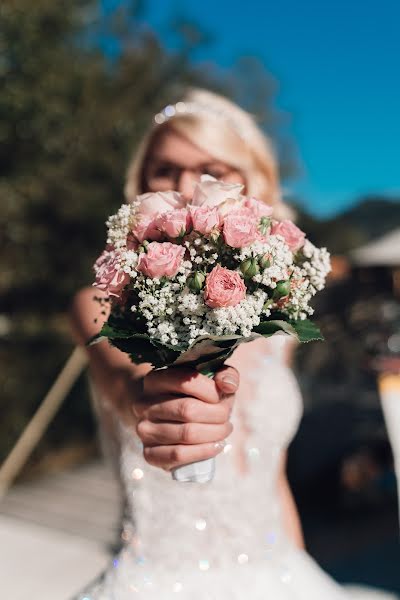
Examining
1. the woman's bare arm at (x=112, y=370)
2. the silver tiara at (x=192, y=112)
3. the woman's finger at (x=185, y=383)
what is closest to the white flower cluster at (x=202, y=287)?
the woman's finger at (x=185, y=383)

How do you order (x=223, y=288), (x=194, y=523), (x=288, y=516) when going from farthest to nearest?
1. (x=288, y=516)
2. (x=194, y=523)
3. (x=223, y=288)

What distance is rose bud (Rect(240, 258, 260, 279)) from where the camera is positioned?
1304 mm

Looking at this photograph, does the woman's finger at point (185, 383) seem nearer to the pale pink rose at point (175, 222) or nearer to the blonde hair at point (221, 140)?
the pale pink rose at point (175, 222)

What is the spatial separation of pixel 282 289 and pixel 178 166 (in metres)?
0.85

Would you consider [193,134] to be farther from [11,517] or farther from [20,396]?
[20,396]

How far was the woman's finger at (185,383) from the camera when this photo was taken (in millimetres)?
1393

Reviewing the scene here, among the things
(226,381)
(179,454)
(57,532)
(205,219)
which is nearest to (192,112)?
(205,219)

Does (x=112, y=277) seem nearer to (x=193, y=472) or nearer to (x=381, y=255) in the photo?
(x=193, y=472)

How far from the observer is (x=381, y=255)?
8656 millimetres

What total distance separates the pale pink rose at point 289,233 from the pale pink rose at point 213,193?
114 millimetres

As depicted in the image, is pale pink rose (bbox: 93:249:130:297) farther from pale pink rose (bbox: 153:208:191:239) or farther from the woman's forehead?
the woman's forehead

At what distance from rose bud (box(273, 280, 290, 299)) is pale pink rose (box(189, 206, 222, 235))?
0.18 meters

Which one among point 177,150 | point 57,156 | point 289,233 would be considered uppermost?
point 57,156

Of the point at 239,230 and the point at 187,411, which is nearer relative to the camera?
the point at 239,230
